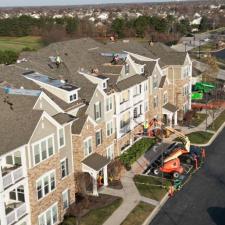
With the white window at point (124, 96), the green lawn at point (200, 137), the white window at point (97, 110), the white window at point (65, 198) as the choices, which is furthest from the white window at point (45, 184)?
the green lawn at point (200, 137)

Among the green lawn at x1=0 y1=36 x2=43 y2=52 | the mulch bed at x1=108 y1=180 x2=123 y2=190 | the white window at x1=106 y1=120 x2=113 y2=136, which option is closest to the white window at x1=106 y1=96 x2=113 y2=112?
the white window at x1=106 y1=120 x2=113 y2=136

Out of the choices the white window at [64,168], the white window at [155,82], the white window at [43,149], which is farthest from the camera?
the white window at [155,82]

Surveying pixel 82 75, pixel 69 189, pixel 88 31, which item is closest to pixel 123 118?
pixel 82 75

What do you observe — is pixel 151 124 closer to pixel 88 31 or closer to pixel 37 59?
pixel 37 59

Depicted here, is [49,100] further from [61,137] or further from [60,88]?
[60,88]

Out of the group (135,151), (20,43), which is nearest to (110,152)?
(135,151)

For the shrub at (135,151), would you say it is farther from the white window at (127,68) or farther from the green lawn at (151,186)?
the white window at (127,68)

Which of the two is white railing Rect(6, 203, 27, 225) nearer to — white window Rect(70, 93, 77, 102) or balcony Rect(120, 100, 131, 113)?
white window Rect(70, 93, 77, 102)
